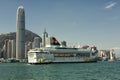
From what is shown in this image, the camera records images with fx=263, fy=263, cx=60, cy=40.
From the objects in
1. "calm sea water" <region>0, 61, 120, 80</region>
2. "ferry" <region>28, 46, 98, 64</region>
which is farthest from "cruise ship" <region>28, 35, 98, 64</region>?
"calm sea water" <region>0, 61, 120, 80</region>

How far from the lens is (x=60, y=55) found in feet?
467

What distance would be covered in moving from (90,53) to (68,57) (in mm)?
19372

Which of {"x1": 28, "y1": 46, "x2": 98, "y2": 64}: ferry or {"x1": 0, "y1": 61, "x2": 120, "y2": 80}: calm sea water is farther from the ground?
{"x1": 28, "y1": 46, "x2": 98, "y2": 64}: ferry

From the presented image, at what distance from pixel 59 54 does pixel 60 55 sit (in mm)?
814

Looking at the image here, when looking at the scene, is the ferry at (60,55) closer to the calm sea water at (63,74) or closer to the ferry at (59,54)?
the ferry at (59,54)

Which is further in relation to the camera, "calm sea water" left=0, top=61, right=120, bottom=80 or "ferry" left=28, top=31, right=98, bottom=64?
"ferry" left=28, top=31, right=98, bottom=64

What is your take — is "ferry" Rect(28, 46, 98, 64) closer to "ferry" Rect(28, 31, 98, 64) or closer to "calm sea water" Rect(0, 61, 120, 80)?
"ferry" Rect(28, 31, 98, 64)

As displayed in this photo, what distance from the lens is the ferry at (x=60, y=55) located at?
135 m

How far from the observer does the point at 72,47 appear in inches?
5969

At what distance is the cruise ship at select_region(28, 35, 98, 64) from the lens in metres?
135

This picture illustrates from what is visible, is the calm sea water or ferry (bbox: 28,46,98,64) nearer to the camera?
the calm sea water

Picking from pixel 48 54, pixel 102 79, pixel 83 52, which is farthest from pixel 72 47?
pixel 102 79

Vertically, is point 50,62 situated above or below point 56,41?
below

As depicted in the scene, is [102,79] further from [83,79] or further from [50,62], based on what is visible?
[50,62]
